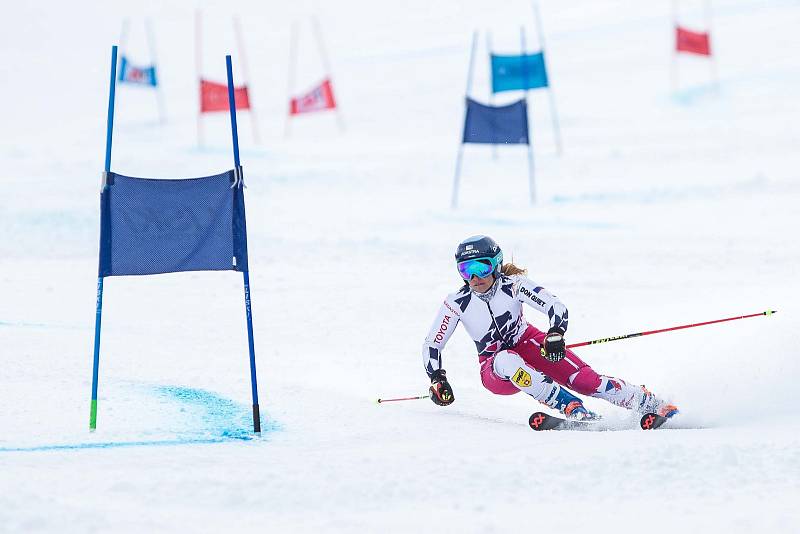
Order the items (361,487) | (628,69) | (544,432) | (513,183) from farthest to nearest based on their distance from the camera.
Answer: (628,69)
(513,183)
(544,432)
(361,487)

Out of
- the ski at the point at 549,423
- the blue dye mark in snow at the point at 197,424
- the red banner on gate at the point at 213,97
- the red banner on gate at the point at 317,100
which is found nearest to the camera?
the blue dye mark in snow at the point at 197,424

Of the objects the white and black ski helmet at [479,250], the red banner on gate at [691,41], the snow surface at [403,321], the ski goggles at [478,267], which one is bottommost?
the snow surface at [403,321]

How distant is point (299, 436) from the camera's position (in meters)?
5.76

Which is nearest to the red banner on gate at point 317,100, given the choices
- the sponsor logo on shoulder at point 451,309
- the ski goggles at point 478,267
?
the sponsor logo on shoulder at point 451,309

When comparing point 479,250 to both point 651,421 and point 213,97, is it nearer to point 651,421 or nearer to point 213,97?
point 651,421

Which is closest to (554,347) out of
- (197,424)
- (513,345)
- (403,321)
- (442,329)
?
(513,345)

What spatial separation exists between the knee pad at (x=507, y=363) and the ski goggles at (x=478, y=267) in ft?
1.52

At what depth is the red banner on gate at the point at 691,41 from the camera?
23859mm

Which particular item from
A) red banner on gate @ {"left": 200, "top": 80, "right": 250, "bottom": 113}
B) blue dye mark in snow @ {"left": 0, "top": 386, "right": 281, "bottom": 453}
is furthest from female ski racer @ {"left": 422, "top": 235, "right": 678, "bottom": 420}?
red banner on gate @ {"left": 200, "top": 80, "right": 250, "bottom": 113}

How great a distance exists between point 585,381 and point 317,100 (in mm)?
16921

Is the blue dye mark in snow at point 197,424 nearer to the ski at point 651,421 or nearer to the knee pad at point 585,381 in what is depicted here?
the knee pad at point 585,381

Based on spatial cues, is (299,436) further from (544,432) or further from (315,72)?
(315,72)

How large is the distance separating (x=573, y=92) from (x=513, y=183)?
1028cm

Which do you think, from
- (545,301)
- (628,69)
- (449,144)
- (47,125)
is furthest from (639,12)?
(545,301)
